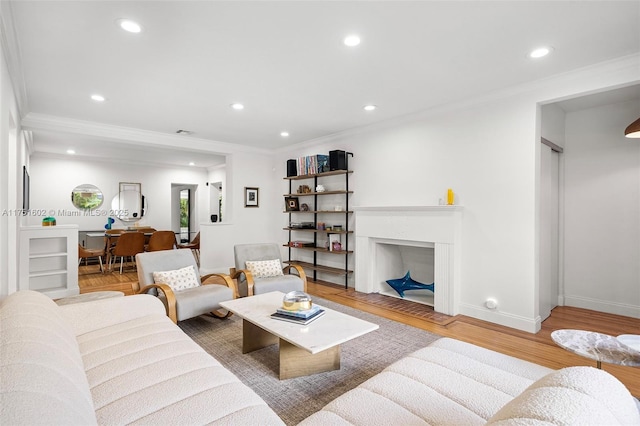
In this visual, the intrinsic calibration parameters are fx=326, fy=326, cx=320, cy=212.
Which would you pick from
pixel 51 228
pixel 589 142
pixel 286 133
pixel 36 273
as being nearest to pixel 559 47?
pixel 589 142

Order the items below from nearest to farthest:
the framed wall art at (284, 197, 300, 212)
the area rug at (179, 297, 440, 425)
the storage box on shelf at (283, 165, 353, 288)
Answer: the area rug at (179, 297, 440, 425) < the storage box on shelf at (283, 165, 353, 288) < the framed wall art at (284, 197, 300, 212)

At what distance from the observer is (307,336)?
218 cm

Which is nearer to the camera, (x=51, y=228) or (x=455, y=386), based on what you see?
(x=455, y=386)

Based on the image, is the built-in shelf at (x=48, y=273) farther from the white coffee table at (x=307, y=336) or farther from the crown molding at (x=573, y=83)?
the crown molding at (x=573, y=83)

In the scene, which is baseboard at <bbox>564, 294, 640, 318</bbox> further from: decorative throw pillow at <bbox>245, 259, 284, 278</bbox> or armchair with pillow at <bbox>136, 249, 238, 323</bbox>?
armchair with pillow at <bbox>136, 249, 238, 323</bbox>

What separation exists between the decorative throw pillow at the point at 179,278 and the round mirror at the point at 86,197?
5467 mm

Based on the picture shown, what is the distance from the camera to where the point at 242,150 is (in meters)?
6.20

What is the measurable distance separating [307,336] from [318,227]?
11.7ft

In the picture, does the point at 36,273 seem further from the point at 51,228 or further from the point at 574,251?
the point at 574,251

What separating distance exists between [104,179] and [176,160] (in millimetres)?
1677

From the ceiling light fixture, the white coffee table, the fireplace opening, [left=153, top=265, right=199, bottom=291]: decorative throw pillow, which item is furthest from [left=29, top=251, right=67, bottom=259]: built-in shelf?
the ceiling light fixture

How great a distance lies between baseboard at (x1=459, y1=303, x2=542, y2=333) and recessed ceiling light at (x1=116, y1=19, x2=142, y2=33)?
4.02m

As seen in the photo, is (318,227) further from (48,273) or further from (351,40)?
(48,273)

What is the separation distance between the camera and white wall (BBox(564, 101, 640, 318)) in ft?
12.0
